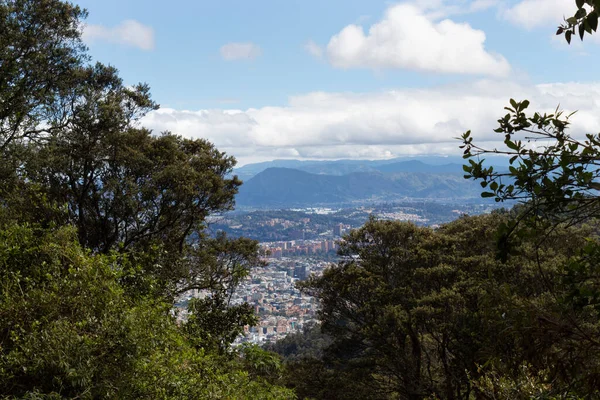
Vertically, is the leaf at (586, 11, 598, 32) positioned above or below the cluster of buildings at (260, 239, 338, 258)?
above

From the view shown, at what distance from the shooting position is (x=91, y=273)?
4688 millimetres

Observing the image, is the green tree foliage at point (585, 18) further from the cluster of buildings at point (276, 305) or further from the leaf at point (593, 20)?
the cluster of buildings at point (276, 305)

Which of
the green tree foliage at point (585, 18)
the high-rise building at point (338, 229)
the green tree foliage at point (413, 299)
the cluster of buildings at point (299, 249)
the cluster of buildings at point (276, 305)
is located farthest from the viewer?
the high-rise building at point (338, 229)

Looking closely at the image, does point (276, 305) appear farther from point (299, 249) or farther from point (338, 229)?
point (338, 229)

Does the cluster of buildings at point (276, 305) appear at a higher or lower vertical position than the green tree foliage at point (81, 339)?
lower

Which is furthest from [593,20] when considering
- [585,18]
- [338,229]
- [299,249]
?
[338,229]

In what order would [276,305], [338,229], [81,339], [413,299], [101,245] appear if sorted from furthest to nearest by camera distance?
[338,229] → [276,305] → [413,299] → [101,245] → [81,339]

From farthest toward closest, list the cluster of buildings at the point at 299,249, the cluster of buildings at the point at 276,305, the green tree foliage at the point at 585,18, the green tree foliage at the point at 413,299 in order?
1. the cluster of buildings at the point at 299,249
2. the cluster of buildings at the point at 276,305
3. the green tree foliage at the point at 413,299
4. the green tree foliage at the point at 585,18

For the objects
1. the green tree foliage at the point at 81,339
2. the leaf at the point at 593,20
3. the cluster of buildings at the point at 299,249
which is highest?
the leaf at the point at 593,20

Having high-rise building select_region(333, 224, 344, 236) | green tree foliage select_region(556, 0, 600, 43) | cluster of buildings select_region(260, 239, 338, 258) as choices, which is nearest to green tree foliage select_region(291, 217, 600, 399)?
green tree foliage select_region(556, 0, 600, 43)

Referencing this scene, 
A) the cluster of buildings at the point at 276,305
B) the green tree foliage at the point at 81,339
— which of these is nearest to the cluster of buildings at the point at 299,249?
the cluster of buildings at the point at 276,305

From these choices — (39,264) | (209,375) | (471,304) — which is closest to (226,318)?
(209,375)

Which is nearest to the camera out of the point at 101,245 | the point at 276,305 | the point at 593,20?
the point at 593,20

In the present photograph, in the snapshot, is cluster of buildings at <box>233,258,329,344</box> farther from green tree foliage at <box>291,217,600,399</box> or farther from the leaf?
the leaf
